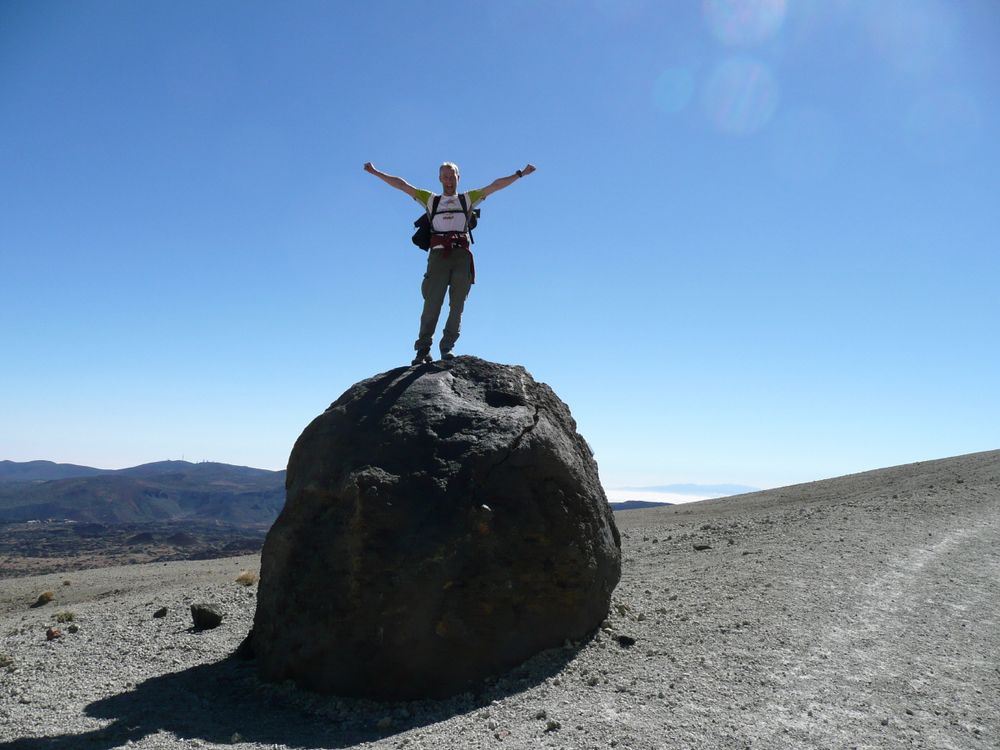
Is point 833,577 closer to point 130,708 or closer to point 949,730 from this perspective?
point 949,730

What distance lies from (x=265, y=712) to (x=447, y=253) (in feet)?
15.9

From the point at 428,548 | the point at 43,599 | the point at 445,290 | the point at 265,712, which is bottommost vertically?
the point at 43,599

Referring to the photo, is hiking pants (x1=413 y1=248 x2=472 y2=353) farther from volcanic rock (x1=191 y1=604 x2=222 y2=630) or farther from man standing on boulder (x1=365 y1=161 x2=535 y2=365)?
volcanic rock (x1=191 y1=604 x2=222 y2=630)

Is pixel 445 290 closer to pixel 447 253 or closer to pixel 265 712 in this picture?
pixel 447 253

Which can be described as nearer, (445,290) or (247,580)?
(445,290)

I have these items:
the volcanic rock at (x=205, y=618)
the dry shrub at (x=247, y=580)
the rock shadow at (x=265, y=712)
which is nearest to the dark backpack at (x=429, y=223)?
the rock shadow at (x=265, y=712)

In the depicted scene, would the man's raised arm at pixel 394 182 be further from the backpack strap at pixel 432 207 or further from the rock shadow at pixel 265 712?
the rock shadow at pixel 265 712

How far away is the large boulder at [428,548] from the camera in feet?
19.6

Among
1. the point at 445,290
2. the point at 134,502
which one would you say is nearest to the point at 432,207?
the point at 445,290

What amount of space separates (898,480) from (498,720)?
63.2 ft

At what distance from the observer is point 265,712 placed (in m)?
5.95

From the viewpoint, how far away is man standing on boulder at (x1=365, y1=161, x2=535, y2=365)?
26.2 ft

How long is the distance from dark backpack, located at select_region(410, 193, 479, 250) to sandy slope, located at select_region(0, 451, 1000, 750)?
4503mm

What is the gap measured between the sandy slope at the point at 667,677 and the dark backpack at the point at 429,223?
4.50 m
